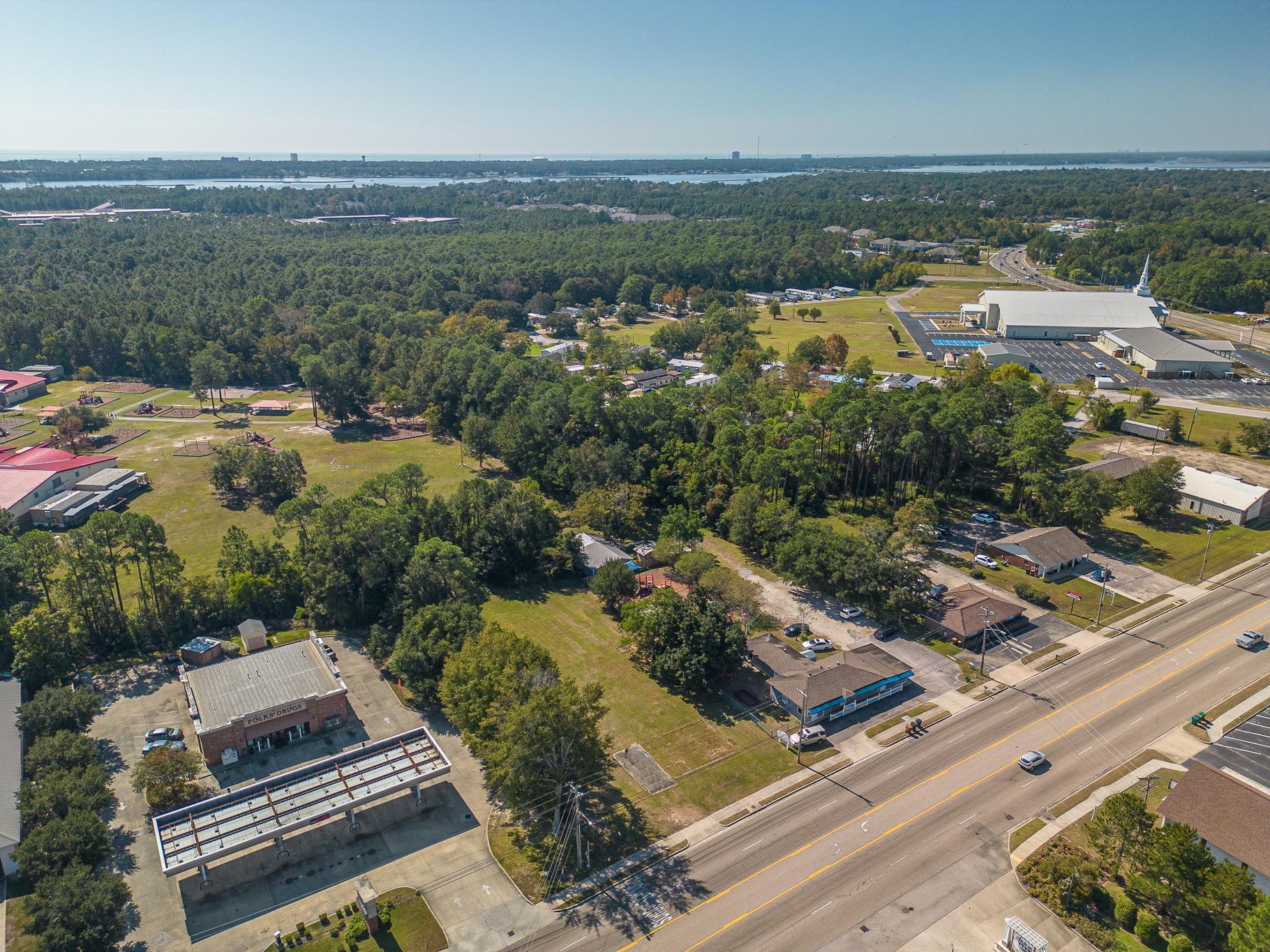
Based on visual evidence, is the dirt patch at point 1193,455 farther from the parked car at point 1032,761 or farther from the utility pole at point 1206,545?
the parked car at point 1032,761

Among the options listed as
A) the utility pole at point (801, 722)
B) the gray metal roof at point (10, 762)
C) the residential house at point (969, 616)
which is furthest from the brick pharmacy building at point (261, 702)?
the residential house at point (969, 616)

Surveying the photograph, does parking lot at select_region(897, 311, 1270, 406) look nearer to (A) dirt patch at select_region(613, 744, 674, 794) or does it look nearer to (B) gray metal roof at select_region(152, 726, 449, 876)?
(A) dirt patch at select_region(613, 744, 674, 794)

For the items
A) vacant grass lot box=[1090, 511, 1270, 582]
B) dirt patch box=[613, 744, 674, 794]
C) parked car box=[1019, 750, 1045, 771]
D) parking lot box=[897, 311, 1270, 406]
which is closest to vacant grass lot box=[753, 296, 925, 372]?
parking lot box=[897, 311, 1270, 406]

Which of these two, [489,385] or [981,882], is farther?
[489,385]

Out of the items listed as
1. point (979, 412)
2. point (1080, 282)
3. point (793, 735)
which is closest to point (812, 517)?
point (979, 412)

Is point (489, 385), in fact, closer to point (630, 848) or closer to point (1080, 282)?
point (630, 848)

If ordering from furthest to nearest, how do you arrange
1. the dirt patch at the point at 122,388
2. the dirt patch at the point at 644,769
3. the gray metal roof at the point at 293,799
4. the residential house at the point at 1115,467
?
1. the dirt patch at the point at 122,388
2. the residential house at the point at 1115,467
3. the dirt patch at the point at 644,769
4. the gray metal roof at the point at 293,799
